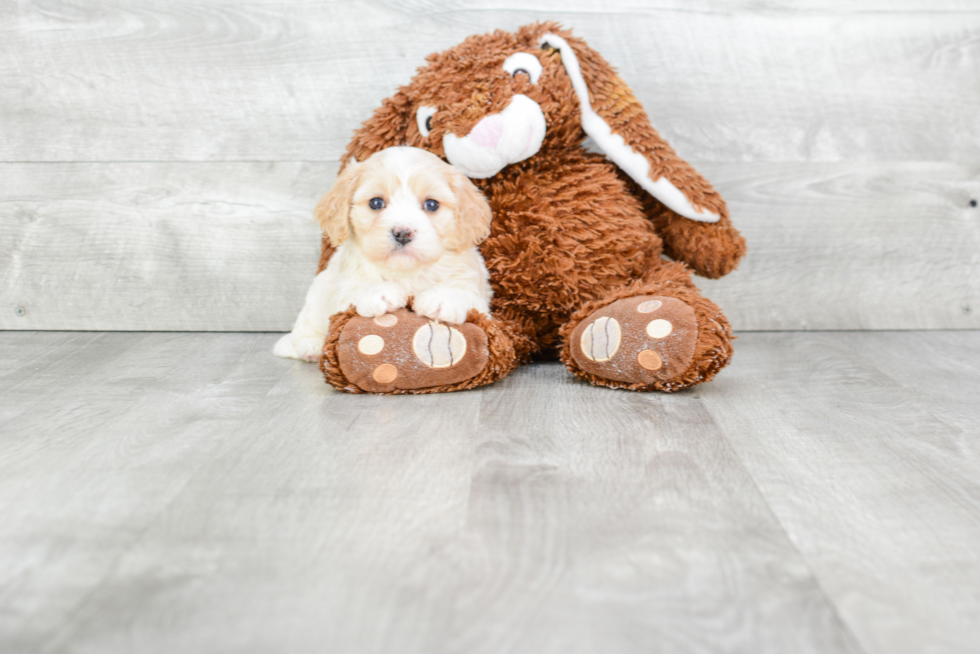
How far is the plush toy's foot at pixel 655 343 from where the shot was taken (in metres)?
1.04

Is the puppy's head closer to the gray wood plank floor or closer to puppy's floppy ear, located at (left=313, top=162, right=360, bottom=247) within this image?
puppy's floppy ear, located at (left=313, top=162, right=360, bottom=247)

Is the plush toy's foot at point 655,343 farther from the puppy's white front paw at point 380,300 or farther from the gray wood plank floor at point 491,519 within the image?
the puppy's white front paw at point 380,300

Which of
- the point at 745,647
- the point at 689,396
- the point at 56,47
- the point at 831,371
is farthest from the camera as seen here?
the point at 56,47

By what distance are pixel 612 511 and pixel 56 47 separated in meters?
1.36

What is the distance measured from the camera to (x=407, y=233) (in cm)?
107

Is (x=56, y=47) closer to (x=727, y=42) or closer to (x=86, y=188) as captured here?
(x=86, y=188)

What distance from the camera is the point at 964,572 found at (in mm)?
620

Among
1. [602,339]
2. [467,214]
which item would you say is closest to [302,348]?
[467,214]

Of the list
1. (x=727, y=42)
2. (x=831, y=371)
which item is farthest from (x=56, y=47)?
(x=831, y=371)

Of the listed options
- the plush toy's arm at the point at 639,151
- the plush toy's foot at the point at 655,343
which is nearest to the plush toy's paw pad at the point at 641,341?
the plush toy's foot at the point at 655,343

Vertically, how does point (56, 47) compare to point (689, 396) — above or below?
above

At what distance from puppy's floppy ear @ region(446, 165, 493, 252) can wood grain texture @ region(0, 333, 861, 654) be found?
8.5 inches

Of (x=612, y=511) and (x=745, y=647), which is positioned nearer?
(x=745, y=647)

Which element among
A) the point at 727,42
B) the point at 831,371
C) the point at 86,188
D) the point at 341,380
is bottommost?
the point at 831,371
